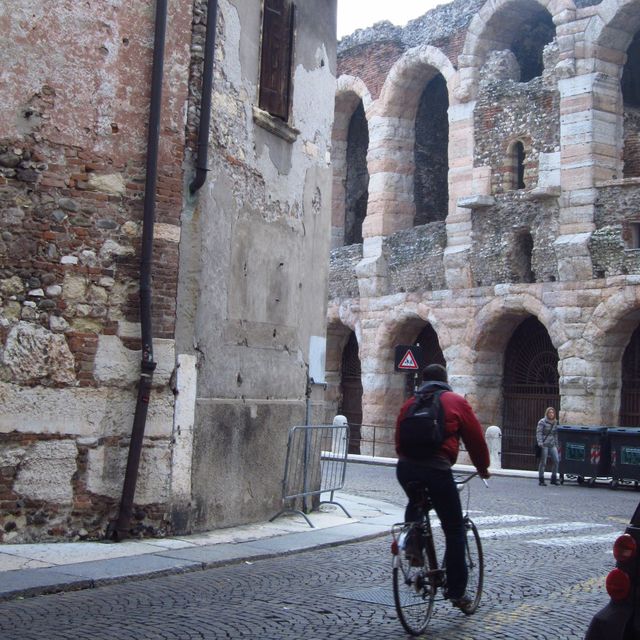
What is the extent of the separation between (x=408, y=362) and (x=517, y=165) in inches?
240

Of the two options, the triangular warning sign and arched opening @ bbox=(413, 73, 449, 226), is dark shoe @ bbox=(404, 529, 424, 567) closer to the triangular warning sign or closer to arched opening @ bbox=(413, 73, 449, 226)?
the triangular warning sign

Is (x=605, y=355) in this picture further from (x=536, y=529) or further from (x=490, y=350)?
(x=536, y=529)

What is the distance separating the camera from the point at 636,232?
23.5 m

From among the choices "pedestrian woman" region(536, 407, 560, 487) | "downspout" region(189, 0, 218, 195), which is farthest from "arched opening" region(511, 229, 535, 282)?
"downspout" region(189, 0, 218, 195)

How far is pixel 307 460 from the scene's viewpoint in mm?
12672

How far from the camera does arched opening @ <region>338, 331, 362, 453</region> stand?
103ft

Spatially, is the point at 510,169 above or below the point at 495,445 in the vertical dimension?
above

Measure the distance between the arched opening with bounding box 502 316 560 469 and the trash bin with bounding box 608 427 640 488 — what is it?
5220 mm

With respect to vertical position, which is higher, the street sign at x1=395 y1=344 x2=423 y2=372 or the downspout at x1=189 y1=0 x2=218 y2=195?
the downspout at x1=189 y1=0 x2=218 y2=195

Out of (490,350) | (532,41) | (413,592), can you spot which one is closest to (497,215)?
(490,350)

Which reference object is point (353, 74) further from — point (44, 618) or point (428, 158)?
point (44, 618)

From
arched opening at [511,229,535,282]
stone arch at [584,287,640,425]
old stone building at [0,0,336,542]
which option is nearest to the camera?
old stone building at [0,0,336,542]

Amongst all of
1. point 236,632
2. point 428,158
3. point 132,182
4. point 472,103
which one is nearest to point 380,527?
point 132,182

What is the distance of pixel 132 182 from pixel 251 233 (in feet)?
5.90
